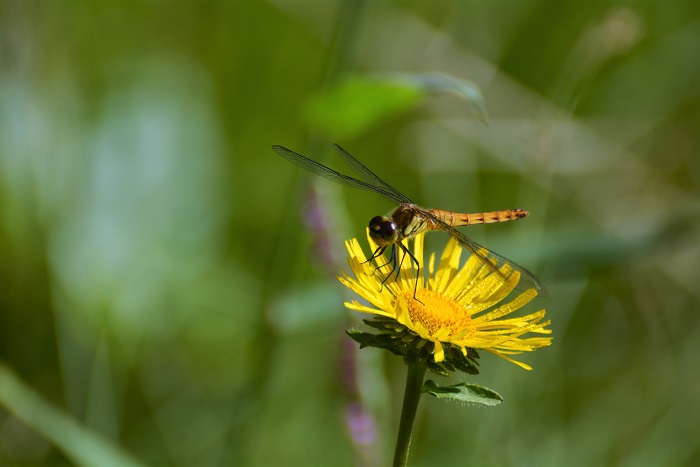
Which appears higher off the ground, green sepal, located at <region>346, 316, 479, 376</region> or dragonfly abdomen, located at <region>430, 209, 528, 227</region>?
green sepal, located at <region>346, 316, 479, 376</region>

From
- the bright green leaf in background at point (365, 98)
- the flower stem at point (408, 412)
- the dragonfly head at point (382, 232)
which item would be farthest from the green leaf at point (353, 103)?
the flower stem at point (408, 412)

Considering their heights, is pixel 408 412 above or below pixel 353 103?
below

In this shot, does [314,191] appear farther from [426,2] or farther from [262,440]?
[426,2]

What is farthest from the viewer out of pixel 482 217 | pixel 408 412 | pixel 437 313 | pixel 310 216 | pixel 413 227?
pixel 482 217

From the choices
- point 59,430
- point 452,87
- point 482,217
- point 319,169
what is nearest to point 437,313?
point 452,87

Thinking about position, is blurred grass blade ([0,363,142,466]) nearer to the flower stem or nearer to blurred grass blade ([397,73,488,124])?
the flower stem

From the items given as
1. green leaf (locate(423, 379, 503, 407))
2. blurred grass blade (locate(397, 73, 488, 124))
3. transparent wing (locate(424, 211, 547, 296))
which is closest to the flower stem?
green leaf (locate(423, 379, 503, 407))

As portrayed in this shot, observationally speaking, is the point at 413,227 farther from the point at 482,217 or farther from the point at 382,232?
the point at 482,217
